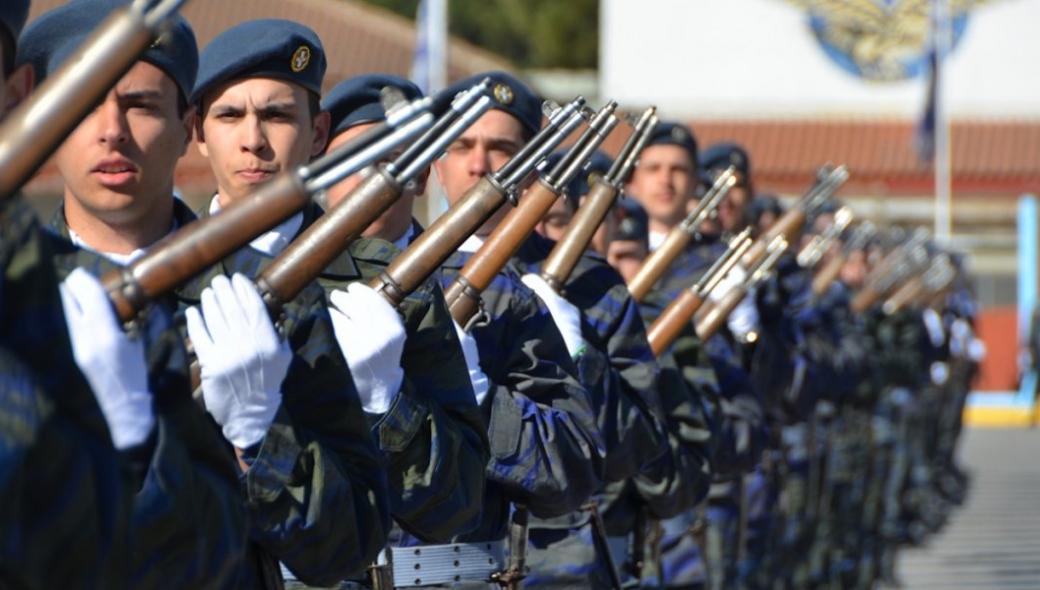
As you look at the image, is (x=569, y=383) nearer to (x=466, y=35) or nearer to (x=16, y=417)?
(x=16, y=417)

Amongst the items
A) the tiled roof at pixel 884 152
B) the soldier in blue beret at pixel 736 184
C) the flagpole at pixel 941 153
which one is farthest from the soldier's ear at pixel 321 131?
the tiled roof at pixel 884 152

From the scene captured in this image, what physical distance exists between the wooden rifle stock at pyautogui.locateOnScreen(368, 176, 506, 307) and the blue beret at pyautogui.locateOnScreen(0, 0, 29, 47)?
1.20 meters

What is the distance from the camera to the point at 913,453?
1703 cm

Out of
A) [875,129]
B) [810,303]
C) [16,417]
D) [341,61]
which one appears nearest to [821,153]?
[875,129]

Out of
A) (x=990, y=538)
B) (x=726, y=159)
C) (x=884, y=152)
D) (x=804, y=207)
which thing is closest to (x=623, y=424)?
(x=804, y=207)

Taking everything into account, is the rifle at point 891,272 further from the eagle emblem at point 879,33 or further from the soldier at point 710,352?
the eagle emblem at point 879,33

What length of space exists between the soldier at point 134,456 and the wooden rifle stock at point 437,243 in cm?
86

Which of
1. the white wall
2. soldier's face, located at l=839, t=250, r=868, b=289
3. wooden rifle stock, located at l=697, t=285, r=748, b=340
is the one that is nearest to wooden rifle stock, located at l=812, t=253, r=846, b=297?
soldier's face, located at l=839, t=250, r=868, b=289

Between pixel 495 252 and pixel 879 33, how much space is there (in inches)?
1288

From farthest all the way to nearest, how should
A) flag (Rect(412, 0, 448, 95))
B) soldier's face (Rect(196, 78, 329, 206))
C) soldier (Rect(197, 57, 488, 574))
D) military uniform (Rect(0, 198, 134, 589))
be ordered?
flag (Rect(412, 0, 448, 95)) → soldier's face (Rect(196, 78, 329, 206)) → soldier (Rect(197, 57, 488, 574)) → military uniform (Rect(0, 198, 134, 589))

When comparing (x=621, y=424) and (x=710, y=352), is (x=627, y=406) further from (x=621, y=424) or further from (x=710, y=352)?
(x=710, y=352)

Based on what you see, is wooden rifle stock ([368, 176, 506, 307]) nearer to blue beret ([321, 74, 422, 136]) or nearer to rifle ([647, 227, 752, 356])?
blue beret ([321, 74, 422, 136])

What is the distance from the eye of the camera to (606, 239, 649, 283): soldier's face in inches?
294

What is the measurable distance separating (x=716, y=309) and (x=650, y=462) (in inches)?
64.7
